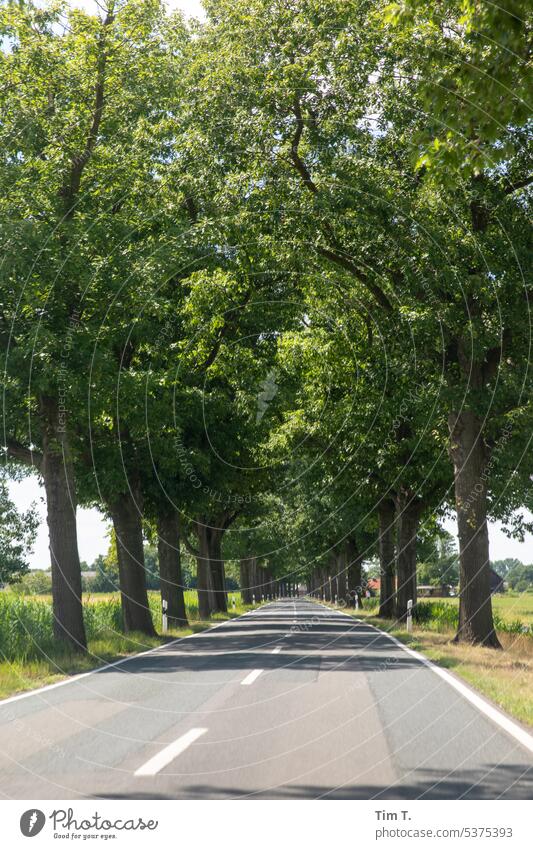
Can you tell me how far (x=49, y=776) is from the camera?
683 centimetres

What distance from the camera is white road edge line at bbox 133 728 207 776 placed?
276 inches

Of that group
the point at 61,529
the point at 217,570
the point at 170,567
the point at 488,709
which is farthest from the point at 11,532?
the point at 488,709

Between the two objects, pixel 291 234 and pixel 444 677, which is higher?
pixel 291 234

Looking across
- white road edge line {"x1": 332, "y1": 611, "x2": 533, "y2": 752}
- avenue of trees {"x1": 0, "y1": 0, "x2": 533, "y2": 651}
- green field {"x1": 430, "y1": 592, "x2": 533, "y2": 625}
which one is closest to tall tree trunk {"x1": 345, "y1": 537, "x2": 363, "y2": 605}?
green field {"x1": 430, "y1": 592, "x2": 533, "y2": 625}

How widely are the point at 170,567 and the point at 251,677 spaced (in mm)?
16022

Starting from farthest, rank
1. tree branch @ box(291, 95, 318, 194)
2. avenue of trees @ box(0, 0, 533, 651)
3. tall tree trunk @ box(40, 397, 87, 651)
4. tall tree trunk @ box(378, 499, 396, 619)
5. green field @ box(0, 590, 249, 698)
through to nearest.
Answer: tall tree trunk @ box(378, 499, 396, 619)
tree branch @ box(291, 95, 318, 194)
tall tree trunk @ box(40, 397, 87, 651)
avenue of trees @ box(0, 0, 533, 651)
green field @ box(0, 590, 249, 698)

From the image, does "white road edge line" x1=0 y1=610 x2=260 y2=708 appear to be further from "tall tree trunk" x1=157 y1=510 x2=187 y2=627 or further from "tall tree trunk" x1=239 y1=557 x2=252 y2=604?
"tall tree trunk" x1=239 y1=557 x2=252 y2=604

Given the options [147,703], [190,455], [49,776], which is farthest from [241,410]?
[49,776]

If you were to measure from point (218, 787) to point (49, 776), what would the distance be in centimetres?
140

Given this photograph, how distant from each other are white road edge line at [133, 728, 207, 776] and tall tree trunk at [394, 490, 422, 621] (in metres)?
22.0

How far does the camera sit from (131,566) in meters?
24.9

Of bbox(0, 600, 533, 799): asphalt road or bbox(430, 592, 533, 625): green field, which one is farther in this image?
bbox(430, 592, 533, 625): green field

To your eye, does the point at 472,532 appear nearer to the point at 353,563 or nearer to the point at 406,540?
the point at 406,540

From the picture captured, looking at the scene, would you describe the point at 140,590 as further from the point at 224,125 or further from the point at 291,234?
the point at 224,125
